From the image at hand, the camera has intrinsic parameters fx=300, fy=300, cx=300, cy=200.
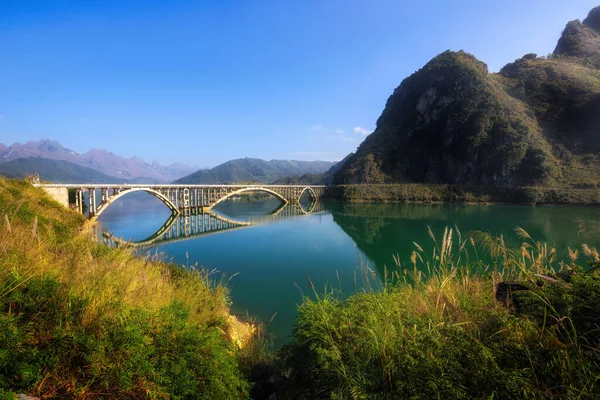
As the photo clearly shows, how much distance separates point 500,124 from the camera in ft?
220

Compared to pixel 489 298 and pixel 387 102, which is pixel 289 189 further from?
pixel 387 102

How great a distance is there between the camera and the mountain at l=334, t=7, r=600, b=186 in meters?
59.9

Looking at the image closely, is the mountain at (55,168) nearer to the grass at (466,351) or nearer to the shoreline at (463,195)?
the shoreline at (463,195)

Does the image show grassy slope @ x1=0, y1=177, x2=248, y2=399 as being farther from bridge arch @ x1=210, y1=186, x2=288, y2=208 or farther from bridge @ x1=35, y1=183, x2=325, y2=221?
bridge arch @ x1=210, y1=186, x2=288, y2=208

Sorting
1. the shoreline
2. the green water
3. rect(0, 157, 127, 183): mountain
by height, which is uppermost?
rect(0, 157, 127, 183): mountain

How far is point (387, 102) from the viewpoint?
122 meters

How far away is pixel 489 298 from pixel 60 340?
366cm

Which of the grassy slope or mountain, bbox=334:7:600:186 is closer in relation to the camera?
the grassy slope

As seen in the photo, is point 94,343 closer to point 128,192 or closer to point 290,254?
point 290,254

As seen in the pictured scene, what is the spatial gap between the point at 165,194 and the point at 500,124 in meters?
70.2

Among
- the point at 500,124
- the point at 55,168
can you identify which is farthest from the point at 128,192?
the point at 55,168

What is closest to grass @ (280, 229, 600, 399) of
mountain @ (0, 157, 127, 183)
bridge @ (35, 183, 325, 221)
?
bridge @ (35, 183, 325, 221)

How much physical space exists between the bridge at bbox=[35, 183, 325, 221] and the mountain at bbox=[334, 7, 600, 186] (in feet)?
92.3

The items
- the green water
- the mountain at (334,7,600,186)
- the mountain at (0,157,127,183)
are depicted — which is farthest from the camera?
the mountain at (0,157,127,183)
